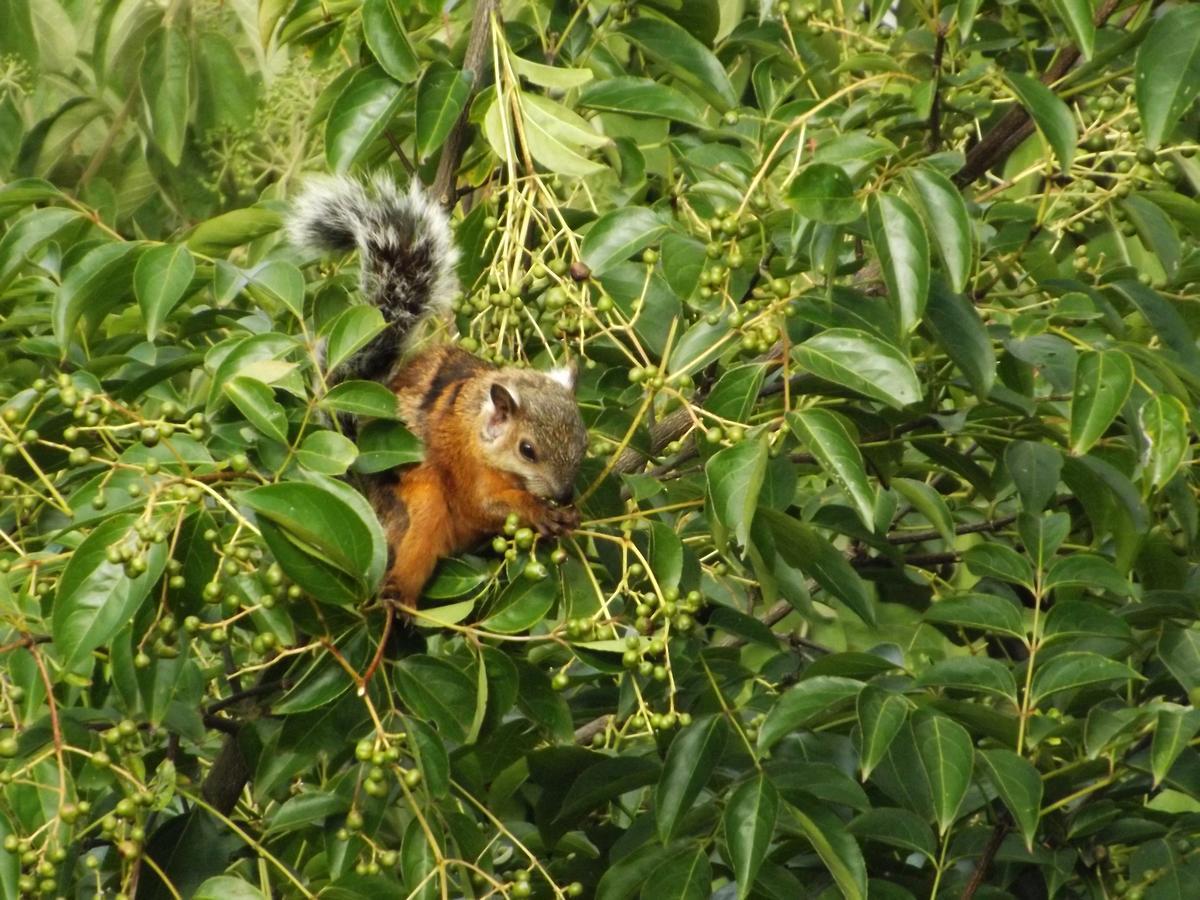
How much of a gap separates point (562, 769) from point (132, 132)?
285 cm

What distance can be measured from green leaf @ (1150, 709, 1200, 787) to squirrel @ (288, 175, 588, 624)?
0.95 meters

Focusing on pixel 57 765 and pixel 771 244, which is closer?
pixel 57 765

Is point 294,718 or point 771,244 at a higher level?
point 771,244

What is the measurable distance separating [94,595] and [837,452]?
0.97 meters

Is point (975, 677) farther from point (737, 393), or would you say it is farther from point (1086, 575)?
point (737, 393)

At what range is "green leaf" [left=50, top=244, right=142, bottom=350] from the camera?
2711 millimetres

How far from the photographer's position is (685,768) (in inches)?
99.4

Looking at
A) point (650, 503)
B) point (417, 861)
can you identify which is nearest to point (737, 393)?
point (650, 503)

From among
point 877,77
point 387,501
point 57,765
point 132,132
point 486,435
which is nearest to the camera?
point 57,765

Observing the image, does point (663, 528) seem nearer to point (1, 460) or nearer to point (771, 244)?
point (771, 244)

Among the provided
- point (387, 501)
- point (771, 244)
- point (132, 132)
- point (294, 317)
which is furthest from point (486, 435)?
point (132, 132)

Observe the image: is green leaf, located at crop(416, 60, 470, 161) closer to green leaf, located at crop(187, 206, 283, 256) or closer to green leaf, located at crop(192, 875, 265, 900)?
green leaf, located at crop(187, 206, 283, 256)

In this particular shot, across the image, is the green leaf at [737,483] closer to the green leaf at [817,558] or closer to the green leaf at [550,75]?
the green leaf at [817,558]

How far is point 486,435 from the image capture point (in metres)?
3.36
